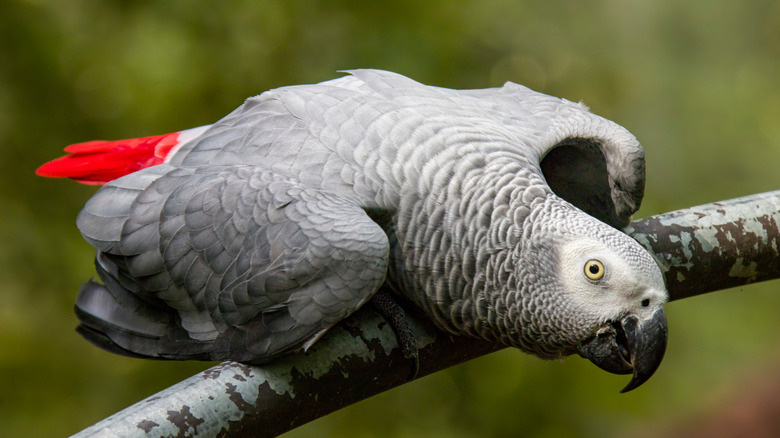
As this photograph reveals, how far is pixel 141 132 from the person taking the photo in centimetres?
253

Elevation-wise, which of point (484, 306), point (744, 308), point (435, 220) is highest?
point (435, 220)

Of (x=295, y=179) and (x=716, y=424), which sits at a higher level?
(x=295, y=179)

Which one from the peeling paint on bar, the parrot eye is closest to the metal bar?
the peeling paint on bar

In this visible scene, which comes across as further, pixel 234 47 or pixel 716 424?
pixel 234 47

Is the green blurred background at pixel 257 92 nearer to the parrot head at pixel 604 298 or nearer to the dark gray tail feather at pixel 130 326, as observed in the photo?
the dark gray tail feather at pixel 130 326

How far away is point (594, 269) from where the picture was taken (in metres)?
1.32

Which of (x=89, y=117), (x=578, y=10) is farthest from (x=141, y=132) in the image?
(x=578, y=10)

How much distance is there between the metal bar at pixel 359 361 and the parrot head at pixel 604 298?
0.28 metres

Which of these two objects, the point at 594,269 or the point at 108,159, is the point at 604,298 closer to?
the point at 594,269

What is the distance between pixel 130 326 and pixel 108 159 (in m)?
0.44

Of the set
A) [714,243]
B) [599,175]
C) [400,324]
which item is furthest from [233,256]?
[714,243]

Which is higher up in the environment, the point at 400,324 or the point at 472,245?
the point at 472,245

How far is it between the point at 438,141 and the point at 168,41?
134 cm

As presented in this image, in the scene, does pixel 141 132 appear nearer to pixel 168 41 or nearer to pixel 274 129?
pixel 168 41
